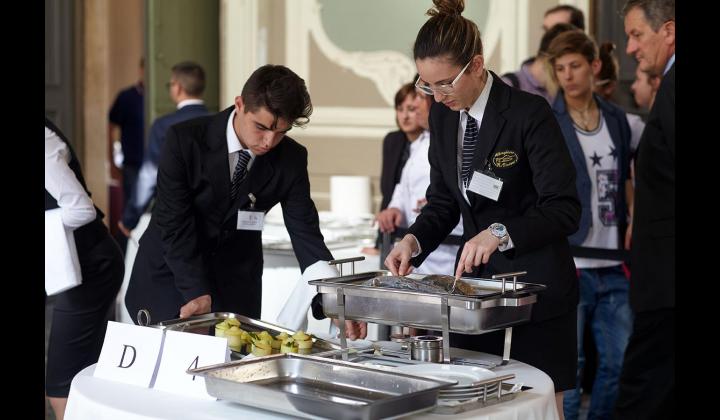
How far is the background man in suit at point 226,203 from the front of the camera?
7.27 ft

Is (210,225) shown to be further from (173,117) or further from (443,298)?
(173,117)

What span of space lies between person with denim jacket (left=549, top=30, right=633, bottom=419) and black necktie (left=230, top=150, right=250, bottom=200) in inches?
46.3

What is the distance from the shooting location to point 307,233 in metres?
2.40

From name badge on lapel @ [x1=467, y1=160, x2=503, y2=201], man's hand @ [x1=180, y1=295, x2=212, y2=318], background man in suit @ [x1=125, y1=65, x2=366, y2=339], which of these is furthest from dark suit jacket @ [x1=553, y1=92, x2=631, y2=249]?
man's hand @ [x1=180, y1=295, x2=212, y2=318]

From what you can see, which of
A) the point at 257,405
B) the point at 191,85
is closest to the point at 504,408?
the point at 257,405

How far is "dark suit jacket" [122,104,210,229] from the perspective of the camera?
4844 millimetres

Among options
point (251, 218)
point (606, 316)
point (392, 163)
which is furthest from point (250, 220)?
point (392, 163)

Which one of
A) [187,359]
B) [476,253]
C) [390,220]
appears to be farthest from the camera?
[390,220]

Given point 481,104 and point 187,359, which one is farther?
point 481,104

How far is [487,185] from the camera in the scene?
2020mm

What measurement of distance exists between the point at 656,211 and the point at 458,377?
640mm

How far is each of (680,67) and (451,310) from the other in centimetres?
62

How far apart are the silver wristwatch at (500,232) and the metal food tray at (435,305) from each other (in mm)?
83

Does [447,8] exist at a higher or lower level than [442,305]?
higher
